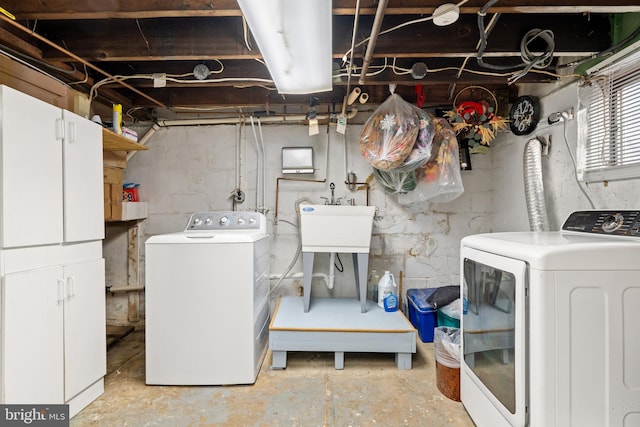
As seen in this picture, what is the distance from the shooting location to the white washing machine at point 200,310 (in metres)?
1.87

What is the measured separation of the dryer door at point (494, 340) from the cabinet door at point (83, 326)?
203 centimetres

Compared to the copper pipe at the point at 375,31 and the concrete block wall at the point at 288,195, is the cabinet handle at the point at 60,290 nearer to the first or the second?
the concrete block wall at the point at 288,195

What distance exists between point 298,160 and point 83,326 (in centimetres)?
187

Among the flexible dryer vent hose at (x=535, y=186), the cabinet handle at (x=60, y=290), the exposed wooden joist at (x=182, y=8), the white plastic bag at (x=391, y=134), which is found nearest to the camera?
the exposed wooden joist at (x=182, y=8)

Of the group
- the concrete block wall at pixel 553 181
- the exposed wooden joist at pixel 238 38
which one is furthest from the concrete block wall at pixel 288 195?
the exposed wooden joist at pixel 238 38

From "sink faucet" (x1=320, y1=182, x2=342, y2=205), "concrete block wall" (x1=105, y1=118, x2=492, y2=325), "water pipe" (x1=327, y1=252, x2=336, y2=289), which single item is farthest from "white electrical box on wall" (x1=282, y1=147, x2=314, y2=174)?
"water pipe" (x1=327, y1=252, x2=336, y2=289)

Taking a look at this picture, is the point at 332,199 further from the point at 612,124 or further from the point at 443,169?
the point at 612,124

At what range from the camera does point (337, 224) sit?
2.36m

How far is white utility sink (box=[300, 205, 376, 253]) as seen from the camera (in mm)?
2354

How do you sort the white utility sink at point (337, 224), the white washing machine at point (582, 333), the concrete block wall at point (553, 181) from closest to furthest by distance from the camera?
the white washing machine at point (582, 333) < the concrete block wall at point (553, 181) < the white utility sink at point (337, 224)

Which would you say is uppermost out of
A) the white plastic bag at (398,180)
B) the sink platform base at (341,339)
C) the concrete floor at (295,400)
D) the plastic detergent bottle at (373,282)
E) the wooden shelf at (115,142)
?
the wooden shelf at (115,142)

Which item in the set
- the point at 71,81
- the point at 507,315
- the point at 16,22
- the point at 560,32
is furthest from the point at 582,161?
the point at 71,81

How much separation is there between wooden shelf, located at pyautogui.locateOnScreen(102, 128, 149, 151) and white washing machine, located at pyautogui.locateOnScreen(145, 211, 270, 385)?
757 mm

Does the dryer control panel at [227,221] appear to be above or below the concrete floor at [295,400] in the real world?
above
